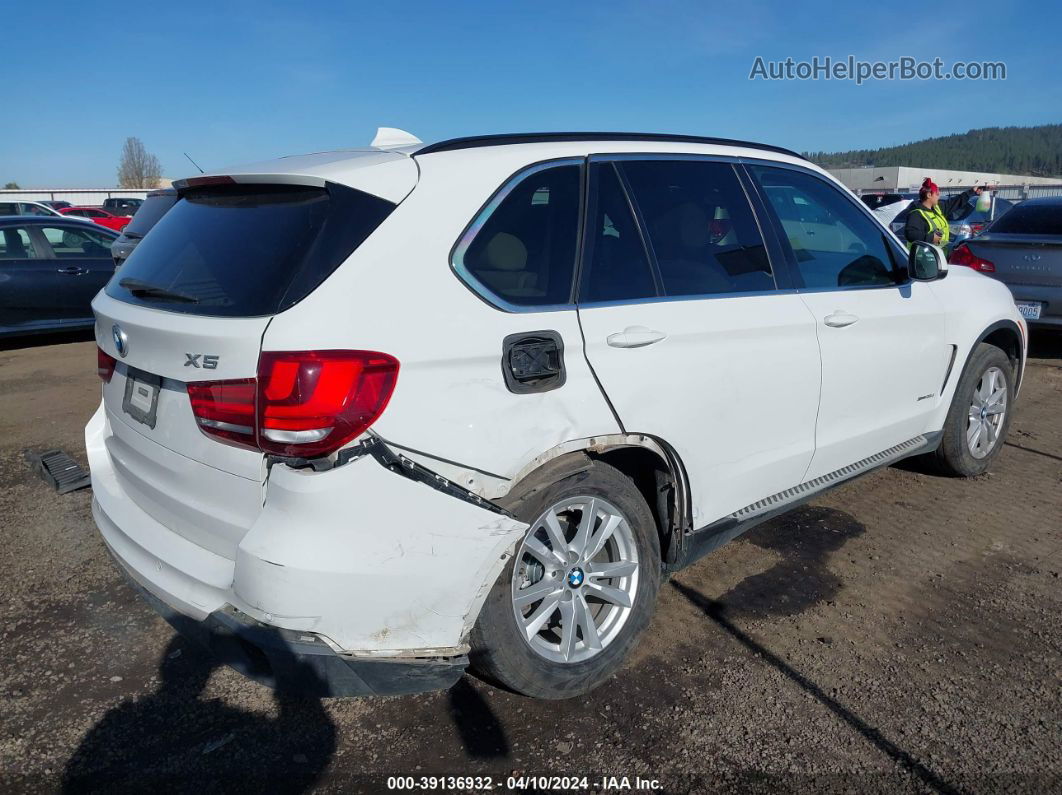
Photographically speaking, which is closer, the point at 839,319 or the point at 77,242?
the point at 839,319

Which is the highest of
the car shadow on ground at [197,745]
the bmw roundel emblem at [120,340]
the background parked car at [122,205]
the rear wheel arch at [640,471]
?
the bmw roundel emblem at [120,340]

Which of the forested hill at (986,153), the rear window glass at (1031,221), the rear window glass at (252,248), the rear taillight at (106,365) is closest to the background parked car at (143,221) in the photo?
the rear taillight at (106,365)

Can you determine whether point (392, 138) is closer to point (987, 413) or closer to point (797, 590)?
point (797, 590)

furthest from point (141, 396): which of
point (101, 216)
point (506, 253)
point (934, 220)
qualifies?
point (101, 216)

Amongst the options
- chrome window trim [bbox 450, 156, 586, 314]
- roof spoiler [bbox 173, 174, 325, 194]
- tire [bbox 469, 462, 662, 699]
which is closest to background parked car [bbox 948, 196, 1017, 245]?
tire [bbox 469, 462, 662, 699]

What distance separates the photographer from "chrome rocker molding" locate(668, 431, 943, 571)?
3227 mm

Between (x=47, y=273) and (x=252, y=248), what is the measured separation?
8.71m

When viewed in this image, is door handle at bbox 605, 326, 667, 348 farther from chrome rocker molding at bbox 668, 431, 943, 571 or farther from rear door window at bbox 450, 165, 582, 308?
chrome rocker molding at bbox 668, 431, 943, 571

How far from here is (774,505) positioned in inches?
138

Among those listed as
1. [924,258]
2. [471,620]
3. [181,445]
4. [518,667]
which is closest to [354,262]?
[181,445]

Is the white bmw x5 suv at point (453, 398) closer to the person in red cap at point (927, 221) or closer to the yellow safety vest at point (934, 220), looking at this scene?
the person in red cap at point (927, 221)

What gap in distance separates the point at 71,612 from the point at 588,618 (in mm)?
2241

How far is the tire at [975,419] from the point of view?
4.65m

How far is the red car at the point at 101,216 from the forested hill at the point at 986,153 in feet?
246
